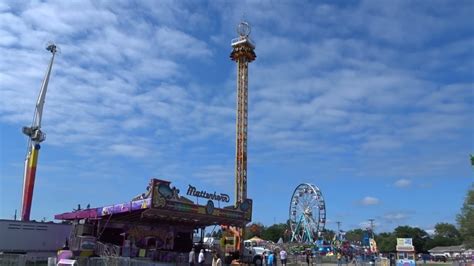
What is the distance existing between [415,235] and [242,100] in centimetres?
10062

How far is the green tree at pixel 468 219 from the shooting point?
55062 mm

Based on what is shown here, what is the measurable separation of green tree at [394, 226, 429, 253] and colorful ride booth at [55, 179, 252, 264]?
11300 centimetres

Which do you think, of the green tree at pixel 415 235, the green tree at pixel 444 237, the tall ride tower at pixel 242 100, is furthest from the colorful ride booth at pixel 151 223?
the green tree at pixel 444 237

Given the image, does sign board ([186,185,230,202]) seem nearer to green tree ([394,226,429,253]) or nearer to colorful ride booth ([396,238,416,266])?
colorful ride booth ([396,238,416,266])

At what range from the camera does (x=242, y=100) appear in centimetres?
6247

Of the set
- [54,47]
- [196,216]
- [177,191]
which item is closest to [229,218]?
[196,216]

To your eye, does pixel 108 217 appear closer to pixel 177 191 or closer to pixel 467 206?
pixel 177 191

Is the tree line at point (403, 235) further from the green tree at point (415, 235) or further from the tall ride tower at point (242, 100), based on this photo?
the tall ride tower at point (242, 100)

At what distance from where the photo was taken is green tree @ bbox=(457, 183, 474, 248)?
55062 mm

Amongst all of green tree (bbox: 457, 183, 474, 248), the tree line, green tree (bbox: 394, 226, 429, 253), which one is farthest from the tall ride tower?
green tree (bbox: 394, 226, 429, 253)

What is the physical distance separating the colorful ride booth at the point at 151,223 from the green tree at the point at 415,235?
112997 millimetres

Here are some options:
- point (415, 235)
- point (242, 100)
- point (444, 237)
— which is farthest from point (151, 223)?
point (444, 237)

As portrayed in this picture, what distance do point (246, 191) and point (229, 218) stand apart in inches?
847

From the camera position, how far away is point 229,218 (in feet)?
129
